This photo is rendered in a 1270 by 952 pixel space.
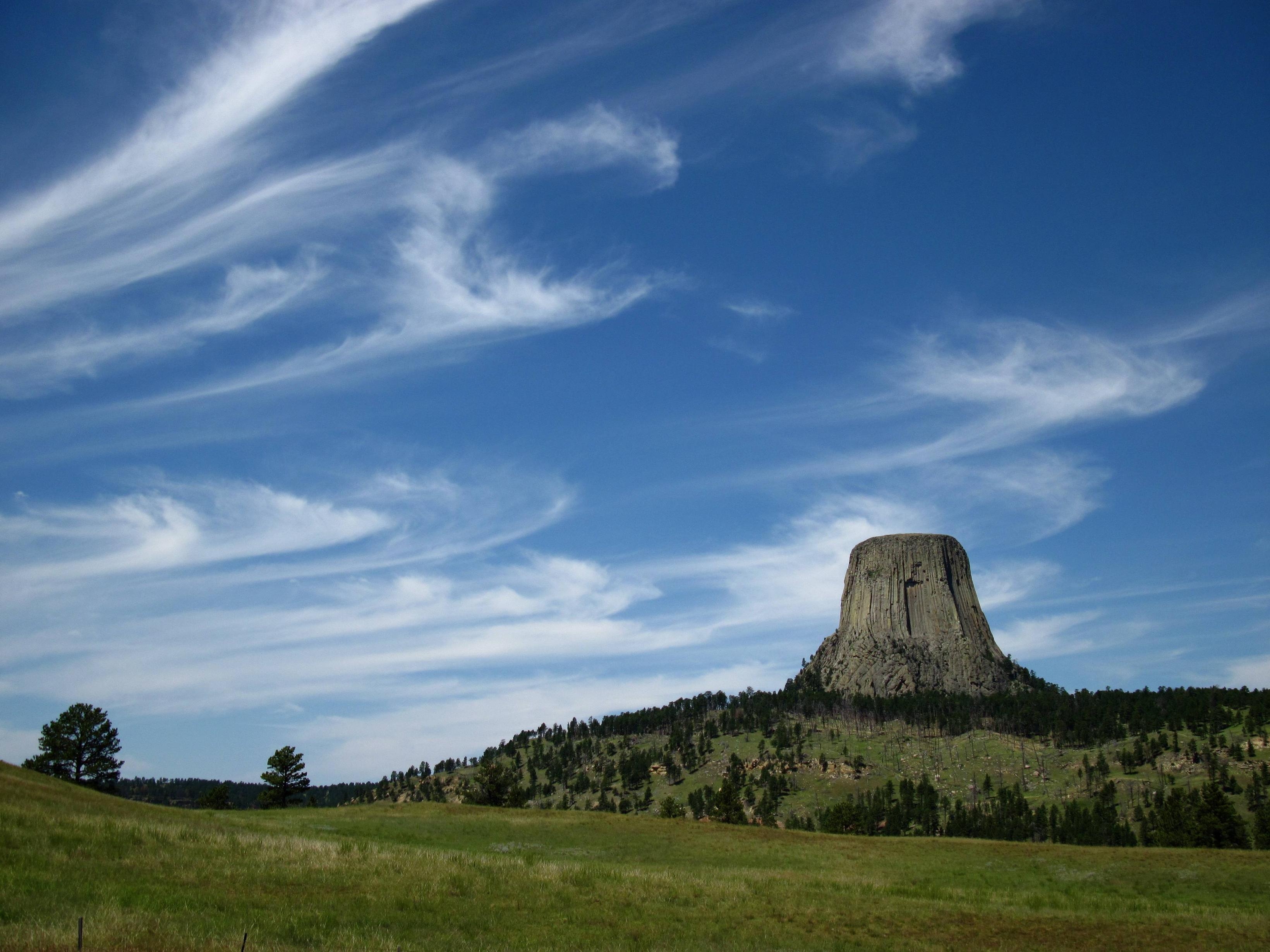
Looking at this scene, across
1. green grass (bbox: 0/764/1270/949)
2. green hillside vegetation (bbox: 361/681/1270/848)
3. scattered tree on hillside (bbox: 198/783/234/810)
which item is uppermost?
green grass (bbox: 0/764/1270/949)

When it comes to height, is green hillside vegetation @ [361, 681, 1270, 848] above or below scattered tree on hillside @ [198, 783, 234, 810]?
below

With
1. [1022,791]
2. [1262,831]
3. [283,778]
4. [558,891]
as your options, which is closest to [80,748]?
[283,778]

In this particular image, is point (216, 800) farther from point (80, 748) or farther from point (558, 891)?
point (558, 891)

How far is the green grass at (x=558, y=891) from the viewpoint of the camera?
21109 mm

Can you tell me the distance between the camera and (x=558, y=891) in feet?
99.3

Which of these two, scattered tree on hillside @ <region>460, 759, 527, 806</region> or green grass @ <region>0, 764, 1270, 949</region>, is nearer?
green grass @ <region>0, 764, 1270, 949</region>

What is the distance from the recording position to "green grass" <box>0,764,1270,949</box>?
69.3 ft

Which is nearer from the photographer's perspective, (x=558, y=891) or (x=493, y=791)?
(x=558, y=891)

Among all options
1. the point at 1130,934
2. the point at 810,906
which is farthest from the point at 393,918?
the point at 1130,934

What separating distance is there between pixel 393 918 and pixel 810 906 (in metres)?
15.4

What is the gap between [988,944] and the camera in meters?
26.8

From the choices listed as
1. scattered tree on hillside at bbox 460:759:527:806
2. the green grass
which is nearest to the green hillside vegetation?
scattered tree on hillside at bbox 460:759:527:806

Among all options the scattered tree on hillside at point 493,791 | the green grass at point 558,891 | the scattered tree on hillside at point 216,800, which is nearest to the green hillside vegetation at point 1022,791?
the scattered tree on hillside at point 493,791

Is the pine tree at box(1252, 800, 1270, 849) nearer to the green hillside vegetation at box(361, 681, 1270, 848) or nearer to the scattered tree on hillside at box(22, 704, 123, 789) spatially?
the green hillside vegetation at box(361, 681, 1270, 848)
